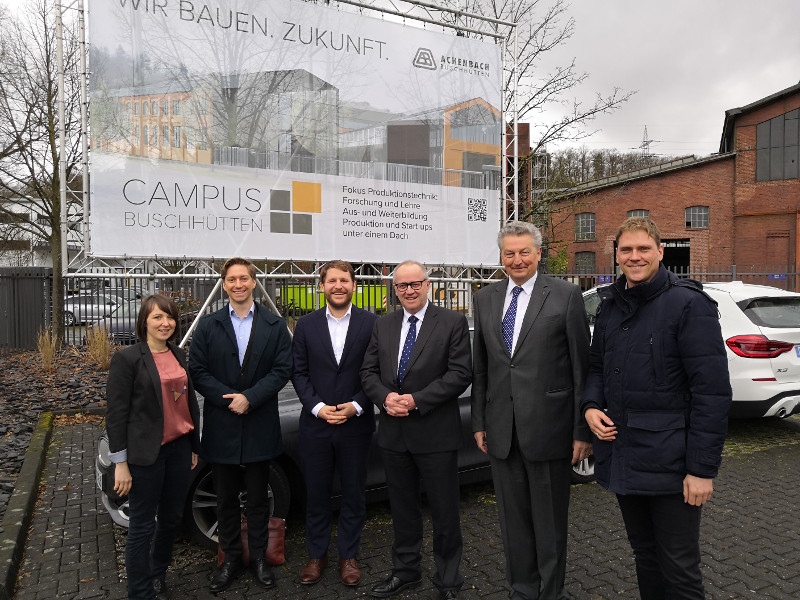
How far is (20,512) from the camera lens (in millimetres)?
4188

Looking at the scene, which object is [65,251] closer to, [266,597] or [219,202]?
[219,202]

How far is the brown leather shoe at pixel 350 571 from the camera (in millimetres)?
3312

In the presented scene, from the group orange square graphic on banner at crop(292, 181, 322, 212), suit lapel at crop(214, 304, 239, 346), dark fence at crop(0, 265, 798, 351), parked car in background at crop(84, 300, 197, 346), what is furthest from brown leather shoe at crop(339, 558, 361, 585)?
parked car in background at crop(84, 300, 197, 346)

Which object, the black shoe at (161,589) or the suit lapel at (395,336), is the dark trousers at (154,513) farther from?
the suit lapel at (395,336)

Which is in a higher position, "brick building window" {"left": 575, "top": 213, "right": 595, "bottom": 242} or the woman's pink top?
"brick building window" {"left": 575, "top": 213, "right": 595, "bottom": 242}

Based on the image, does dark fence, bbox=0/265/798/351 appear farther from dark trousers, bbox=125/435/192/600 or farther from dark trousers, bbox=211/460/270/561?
dark trousers, bbox=125/435/192/600

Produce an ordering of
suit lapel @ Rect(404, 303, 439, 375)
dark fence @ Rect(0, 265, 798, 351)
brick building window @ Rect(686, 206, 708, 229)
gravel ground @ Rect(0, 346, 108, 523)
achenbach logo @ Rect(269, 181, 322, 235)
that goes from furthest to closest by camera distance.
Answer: brick building window @ Rect(686, 206, 708, 229)
dark fence @ Rect(0, 265, 798, 351)
achenbach logo @ Rect(269, 181, 322, 235)
gravel ground @ Rect(0, 346, 108, 523)
suit lapel @ Rect(404, 303, 439, 375)

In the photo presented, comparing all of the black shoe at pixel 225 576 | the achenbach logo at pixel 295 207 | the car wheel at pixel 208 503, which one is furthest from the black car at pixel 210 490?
the achenbach logo at pixel 295 207

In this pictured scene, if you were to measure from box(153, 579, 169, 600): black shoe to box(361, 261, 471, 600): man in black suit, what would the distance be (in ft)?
3.82

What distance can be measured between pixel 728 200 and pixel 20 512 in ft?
109

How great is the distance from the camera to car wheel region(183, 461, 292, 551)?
365 cm

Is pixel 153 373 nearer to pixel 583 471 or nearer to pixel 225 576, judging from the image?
pixel 225 576

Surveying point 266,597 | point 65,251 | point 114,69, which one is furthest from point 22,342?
point 266,597

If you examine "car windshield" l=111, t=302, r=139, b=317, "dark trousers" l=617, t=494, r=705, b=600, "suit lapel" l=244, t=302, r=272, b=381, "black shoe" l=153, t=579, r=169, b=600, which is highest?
"suit lapel" l=244, t=302, r=272, b=381
